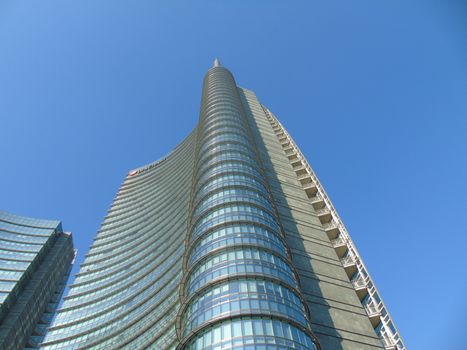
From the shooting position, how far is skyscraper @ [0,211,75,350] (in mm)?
89938

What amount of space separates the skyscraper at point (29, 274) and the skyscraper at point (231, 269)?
19379 mm

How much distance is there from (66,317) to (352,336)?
57.0 meters

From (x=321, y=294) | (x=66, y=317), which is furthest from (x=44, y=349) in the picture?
(x=321, y=294)

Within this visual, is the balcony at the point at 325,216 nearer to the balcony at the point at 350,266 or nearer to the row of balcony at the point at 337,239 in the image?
the row of balcony at the point at 337,239

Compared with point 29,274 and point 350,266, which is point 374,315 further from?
point 29,274

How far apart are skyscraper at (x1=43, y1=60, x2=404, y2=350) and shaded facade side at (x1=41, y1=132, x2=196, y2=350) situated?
285 mm

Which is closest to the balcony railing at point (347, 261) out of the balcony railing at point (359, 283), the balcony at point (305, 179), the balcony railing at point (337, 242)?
the balcony railing at point (337, 242)

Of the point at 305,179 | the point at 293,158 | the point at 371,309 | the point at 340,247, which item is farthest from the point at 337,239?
the point at 293,158

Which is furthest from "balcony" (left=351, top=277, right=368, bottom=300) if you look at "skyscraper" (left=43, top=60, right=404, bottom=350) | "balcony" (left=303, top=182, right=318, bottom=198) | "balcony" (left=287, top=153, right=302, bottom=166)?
"balcony" (left=287, top=153, right=302, bottom=166)

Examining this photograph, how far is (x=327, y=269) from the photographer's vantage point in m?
50.6

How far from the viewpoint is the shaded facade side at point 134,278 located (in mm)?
54938

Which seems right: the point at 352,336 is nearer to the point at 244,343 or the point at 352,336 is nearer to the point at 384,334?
the point at 384,334

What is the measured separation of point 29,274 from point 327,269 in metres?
86.4

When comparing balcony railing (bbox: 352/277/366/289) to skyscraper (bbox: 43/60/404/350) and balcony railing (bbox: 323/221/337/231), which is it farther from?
balcony railing (bbox: 323/221/337/231)
